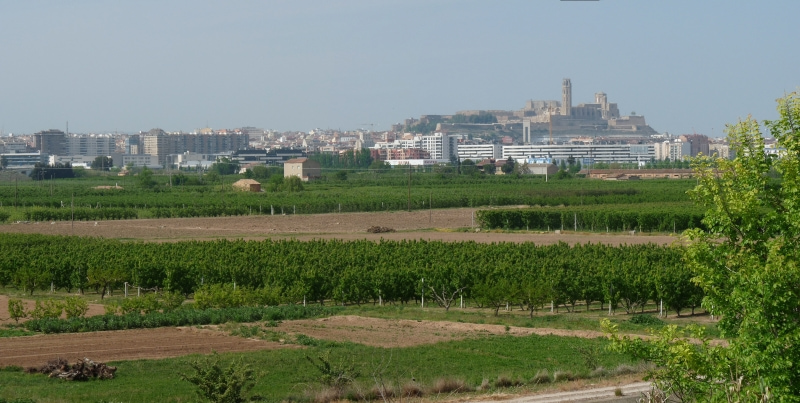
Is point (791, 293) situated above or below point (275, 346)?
above

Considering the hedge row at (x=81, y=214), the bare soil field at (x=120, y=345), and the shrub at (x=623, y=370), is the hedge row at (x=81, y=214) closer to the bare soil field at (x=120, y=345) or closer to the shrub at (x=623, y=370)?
the bare soil field at (x=120, y=345)

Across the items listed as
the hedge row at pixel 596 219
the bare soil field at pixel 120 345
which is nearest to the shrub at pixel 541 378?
the bare soil field at pixel 120 345

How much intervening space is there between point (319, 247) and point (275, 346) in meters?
23.3

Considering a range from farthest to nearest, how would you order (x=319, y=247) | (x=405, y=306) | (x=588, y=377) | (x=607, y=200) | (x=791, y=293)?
(x=607, y=200) → (x=319, y=247) → (x=405, y=306) → (x=588, y=377) → (x=791, y=293)

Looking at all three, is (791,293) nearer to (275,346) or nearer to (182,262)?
(275,346)

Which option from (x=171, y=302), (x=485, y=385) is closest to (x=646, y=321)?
(x=485, y=385)

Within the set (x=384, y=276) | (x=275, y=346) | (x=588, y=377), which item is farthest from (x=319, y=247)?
(x=588, y=377)

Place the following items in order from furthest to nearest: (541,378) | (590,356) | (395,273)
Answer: (395,273)
(590,356)
(541,378)

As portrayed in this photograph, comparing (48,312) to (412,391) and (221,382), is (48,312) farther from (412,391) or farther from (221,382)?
(412,391)

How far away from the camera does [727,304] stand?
13.8 m

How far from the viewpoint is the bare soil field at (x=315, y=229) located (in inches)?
2446

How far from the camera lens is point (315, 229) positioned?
71.9 m

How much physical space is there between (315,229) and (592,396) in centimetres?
5305

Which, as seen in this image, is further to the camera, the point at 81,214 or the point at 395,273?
the point at 81,214
